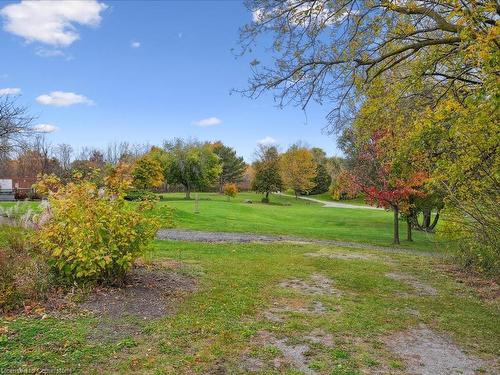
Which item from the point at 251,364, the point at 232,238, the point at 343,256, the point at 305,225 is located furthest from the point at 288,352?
the point at 305,225

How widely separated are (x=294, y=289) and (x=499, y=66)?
16.2 ft

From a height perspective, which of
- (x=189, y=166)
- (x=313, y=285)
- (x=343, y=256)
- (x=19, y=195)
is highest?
(x=189, y=166)

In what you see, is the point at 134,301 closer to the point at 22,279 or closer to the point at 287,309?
the point at 22,279

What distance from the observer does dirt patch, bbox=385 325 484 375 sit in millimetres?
4375

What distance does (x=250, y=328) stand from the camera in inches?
208

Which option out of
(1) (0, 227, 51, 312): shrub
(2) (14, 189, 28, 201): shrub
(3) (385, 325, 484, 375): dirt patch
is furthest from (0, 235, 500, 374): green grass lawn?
(2) (14, 189, 28, 201): shrub

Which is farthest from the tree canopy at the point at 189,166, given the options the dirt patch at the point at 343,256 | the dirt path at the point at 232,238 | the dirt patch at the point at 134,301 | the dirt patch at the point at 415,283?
the dirt patch at the point at 134,301

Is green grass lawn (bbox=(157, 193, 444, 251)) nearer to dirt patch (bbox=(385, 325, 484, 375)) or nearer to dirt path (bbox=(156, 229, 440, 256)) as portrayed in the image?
dirt path (bbox=(156, 229, 440, 256))

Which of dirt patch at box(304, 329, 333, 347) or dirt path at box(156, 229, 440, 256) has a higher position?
dirt patch at box(304, 329, 333, 347)

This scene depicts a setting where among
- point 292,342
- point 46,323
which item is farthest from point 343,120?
point 46,323

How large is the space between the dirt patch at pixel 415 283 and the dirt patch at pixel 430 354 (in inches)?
120

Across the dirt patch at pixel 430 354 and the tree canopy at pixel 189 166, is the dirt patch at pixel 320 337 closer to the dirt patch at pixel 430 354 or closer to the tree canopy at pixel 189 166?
the dirt patch at pixel 430 354

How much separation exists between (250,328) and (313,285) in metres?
3.38

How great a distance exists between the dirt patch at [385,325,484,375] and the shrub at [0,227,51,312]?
4.48 metres
